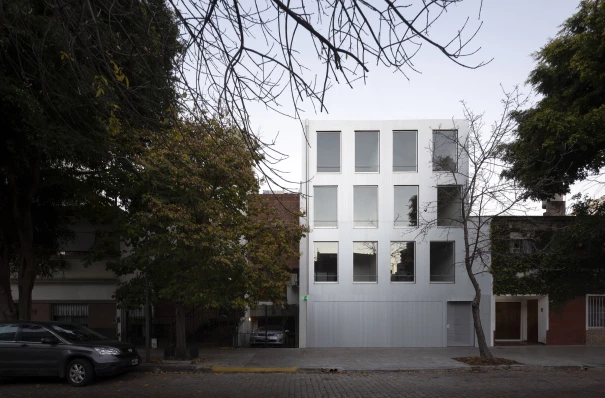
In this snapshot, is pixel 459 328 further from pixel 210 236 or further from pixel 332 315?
pixel 210 236

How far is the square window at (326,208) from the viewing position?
2384 centimetres

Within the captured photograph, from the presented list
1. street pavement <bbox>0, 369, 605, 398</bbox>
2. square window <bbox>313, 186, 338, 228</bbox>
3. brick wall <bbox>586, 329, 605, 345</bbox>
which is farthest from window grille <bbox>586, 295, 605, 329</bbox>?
square window <bbox>313, 186, 338, 228</bbox>

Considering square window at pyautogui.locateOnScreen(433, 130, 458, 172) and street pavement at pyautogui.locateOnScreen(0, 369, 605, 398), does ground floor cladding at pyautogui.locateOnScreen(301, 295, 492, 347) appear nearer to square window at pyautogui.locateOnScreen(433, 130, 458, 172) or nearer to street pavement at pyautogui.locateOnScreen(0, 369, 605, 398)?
square window at pyautogui.locateOnScreen(433, 130, 458, 172)

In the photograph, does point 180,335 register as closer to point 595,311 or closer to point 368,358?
point 368,358

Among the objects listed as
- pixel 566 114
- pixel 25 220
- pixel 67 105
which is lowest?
pixel 25 220

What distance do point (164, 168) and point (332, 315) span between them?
1098cm

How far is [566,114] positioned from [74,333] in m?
16.2

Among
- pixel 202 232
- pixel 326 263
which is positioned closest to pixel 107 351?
pixel 202 232

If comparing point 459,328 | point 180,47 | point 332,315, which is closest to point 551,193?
point 459,328

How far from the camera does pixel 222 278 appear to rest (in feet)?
55.8

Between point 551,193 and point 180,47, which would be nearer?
point 180,47

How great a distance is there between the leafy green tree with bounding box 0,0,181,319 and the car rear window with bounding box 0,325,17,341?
3301 mm

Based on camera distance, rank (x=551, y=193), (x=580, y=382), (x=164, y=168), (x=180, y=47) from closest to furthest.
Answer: (x=180, y=47) < (x=580, y=382) < (x=164, y=168) < (x=551, y=193)

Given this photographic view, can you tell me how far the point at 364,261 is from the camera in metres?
23.7
